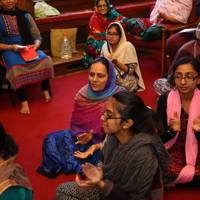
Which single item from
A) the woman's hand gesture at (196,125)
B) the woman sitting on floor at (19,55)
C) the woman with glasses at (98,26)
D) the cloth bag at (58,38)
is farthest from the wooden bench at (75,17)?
the woman's hand gesture at (196,125)

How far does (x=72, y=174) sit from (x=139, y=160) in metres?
0.99

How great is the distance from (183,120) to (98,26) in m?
2.42

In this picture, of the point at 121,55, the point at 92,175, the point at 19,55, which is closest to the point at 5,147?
the point at 92,175

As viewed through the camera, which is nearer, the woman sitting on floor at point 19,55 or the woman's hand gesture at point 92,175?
the woman's hand gesture at point 92,175

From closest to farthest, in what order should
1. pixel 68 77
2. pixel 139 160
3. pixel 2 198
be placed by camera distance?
pixel 2 198 < pixel 139 160 < pixel 68 77

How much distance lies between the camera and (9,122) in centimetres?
324

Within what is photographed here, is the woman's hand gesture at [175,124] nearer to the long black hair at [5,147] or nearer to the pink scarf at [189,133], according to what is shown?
the pink scarf at [189,133]

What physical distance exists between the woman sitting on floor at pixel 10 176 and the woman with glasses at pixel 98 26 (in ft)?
10.1

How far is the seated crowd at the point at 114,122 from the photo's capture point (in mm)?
1555

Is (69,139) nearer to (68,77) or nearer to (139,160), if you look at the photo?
(139,160)

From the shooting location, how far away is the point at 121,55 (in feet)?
11.7

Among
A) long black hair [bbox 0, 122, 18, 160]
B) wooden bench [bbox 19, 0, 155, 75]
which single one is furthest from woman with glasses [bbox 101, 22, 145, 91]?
long black hair [bbox 0, 122, 18, 160]

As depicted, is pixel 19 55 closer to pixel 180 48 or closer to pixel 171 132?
pixel 180 48

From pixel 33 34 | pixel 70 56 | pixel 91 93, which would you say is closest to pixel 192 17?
pixel 70 56
